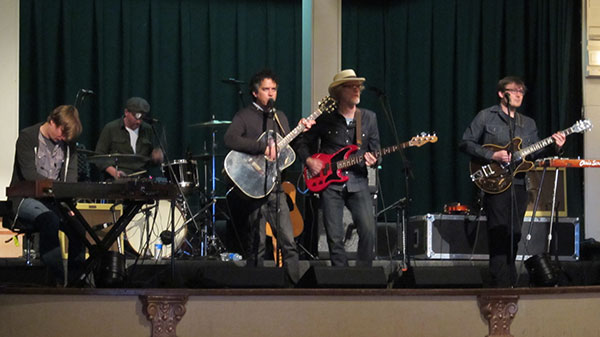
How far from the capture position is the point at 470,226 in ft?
28.0

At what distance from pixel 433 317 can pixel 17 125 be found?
5.43 meters

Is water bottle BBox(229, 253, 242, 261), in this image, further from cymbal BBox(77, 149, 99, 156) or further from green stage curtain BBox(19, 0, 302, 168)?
green stage curtain BBox(19, 0, 302, 168)

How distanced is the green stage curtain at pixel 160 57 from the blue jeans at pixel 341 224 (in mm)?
3640

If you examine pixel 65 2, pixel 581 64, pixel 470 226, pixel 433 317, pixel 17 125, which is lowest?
pixel 433 317

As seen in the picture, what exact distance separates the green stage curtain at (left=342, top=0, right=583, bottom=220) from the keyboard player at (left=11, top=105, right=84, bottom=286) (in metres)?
4.59

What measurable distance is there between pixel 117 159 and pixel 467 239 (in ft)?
11.0

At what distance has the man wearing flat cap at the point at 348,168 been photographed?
663cm

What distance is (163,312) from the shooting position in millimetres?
5469

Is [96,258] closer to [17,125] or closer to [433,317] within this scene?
[433,317]

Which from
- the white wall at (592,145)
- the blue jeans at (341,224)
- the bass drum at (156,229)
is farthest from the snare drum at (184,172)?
→ the white wall at (592,145)

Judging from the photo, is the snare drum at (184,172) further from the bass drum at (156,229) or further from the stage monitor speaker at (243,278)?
the stage monitor speaker at (243,278)

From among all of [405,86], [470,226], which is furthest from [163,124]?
[470,226]

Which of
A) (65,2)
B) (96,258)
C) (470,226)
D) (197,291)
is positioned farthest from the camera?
(65,2)

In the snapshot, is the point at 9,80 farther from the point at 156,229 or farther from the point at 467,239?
the point at 467,239
